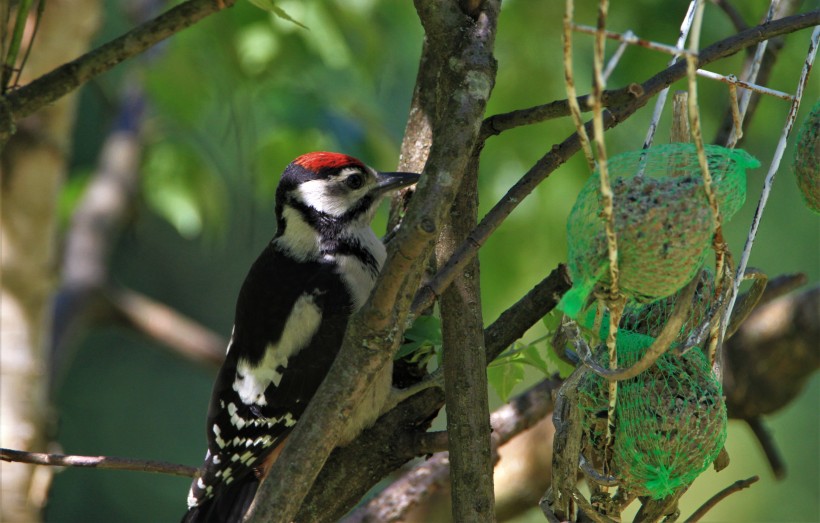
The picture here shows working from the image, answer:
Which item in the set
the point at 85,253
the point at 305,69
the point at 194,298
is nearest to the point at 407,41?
the point at 305,69

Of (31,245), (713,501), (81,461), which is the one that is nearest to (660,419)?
(713,501)

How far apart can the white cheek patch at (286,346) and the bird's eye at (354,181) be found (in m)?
0.35

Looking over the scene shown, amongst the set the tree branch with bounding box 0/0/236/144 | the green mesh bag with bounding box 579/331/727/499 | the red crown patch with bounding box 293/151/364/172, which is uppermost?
the red crown patch with bounding box 293/151/364/172

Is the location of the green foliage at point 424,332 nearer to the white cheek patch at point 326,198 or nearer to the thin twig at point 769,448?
the white cheek patch at point 326,198

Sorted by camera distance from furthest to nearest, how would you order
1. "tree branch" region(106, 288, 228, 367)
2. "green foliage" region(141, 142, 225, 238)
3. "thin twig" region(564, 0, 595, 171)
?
"tree branch" region(106, 288, 228, 367), "green foliage" region(141, 142, 225, 238), "thin twig" region(564, 0, 595, 171)

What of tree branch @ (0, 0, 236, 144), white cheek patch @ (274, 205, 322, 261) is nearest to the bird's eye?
white cheek patch @ (274, 205, 322, 261)

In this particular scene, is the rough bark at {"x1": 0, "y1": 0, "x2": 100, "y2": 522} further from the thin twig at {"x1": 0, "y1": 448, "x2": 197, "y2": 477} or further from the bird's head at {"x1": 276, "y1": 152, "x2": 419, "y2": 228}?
the thin twig at {"x1": 0, "y1": 448, "x2": 197, "y2": 477}

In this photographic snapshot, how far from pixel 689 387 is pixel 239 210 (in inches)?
278

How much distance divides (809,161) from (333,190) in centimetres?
133

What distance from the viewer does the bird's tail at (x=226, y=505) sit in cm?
219

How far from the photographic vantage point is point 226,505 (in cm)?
221

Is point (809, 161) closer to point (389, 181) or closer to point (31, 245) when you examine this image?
point (389, 181)

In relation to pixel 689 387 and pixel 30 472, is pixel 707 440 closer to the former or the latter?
pixel 689 387

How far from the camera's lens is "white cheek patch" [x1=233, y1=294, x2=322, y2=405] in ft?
7.37
